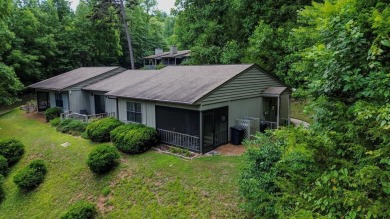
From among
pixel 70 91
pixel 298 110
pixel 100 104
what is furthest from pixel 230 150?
pixel 70 91

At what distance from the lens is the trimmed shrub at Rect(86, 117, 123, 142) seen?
589 inches

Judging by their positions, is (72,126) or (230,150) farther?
(72,126)

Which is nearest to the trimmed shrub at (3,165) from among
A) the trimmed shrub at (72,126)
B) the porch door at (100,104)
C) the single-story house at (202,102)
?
the trimmed shrub at (72,126)

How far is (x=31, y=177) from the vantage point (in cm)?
1250

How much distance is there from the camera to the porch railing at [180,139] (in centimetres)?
1256

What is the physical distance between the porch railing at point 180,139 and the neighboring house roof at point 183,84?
1.77 metres

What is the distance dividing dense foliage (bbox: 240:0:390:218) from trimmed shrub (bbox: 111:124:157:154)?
894cm

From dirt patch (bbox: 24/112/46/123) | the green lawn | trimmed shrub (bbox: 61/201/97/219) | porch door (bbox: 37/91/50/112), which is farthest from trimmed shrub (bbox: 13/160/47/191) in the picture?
porch door (bbox: 37/91/50/112)

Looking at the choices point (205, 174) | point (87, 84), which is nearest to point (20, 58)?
point (87, 84)

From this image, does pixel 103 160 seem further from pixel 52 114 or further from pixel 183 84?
pixel 52 114

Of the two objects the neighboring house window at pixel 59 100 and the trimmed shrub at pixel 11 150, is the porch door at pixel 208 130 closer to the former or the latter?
the trimmed shrub at pixel 11 150

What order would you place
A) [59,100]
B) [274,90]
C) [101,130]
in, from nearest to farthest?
[101,130], [274,90], [59,100]

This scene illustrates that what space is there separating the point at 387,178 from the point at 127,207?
8.37 meters

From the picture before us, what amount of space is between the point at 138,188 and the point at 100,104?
12645 millimetres
